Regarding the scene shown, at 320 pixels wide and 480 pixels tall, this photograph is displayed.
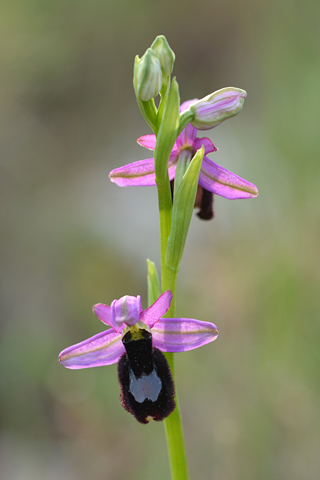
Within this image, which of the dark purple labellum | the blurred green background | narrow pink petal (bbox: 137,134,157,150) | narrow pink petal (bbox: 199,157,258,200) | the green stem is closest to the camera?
the dark purple labellum

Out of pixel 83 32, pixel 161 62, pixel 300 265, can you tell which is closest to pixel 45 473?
pixel 300 265

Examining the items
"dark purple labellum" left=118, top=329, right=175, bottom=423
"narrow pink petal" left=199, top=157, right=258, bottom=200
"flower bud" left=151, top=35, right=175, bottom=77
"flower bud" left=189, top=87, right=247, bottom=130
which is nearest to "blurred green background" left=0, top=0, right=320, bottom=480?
"narrow pink petal" left=199, top=157, right=258, bottom=200

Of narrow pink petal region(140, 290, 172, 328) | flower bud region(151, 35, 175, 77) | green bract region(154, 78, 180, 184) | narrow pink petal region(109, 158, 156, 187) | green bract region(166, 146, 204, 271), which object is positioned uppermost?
flower bud region(151, 35, 175, 77)

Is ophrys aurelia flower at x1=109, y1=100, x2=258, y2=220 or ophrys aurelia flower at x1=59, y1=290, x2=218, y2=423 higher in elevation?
ophrys aurelia flower at x1=109, y1=100, x2=258, y2=220

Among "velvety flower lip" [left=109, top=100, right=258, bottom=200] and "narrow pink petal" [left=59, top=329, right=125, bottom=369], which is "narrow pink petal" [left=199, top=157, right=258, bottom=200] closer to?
"velvety flower lip" [left=109, top=100, right=258, bottom=200]

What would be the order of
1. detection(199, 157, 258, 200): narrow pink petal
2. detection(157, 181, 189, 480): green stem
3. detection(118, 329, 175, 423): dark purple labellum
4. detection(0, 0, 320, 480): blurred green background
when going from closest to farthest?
detection(118, 329, 175, 423): dark purple labellum → detection(157, 181, 189, 480): green stem → detection(199, 157, 258, 200): narrow pink petal → detection(0, 0, 320, 480): blurred green background

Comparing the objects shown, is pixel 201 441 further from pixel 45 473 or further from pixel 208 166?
pixel 208 166

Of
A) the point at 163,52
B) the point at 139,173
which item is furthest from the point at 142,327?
the point at 163,52
